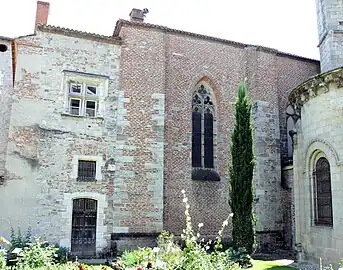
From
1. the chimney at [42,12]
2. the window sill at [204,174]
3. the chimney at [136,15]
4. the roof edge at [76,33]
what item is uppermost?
the chimney at [136,15]

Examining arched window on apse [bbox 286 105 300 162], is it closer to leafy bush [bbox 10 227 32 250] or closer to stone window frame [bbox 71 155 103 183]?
stone window frame [bbox 71 155 103 183]

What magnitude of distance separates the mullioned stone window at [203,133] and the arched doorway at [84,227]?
437cm

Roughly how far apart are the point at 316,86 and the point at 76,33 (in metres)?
8.95

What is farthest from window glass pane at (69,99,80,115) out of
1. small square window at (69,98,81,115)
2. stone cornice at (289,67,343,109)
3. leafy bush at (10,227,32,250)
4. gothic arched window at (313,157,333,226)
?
gothic arched window at (313,157,333,226)

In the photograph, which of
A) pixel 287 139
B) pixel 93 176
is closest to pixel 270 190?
pixel 287 139

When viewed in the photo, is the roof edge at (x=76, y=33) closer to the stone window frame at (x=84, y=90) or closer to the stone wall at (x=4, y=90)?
the stone window frame at (x=84, y=90)

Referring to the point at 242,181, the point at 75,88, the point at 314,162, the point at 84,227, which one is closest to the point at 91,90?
the point at 75,88

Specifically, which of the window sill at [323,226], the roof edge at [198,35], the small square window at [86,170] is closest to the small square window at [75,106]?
the small square window at [86,170]

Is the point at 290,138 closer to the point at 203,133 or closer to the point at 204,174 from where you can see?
the point at 203,133

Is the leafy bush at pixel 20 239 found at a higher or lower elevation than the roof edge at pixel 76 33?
lower

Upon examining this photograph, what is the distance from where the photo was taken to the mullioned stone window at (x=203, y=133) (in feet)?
49.6

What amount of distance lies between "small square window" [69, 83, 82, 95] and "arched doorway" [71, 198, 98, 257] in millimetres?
4079

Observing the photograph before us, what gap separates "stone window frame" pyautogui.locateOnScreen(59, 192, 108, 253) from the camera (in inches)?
489

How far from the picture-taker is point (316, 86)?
420 inches
